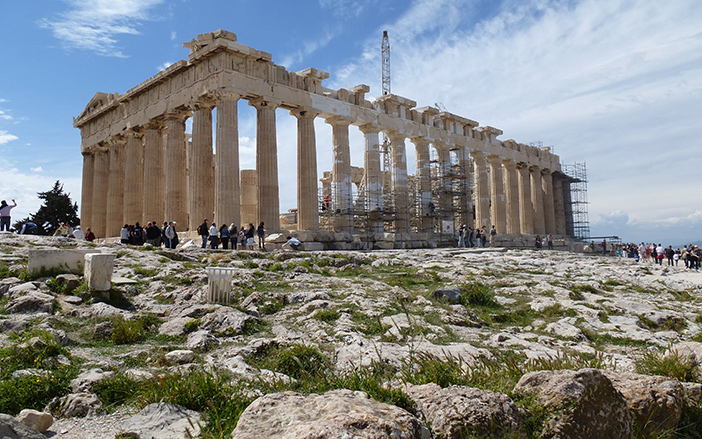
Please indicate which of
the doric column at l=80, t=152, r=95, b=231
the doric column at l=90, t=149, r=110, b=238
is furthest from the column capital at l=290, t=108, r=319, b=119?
the doric column at l=80, t=152, r=95, b=231

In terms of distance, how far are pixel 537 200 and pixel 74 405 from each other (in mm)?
41644

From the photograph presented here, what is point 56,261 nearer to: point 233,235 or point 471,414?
point 471,414

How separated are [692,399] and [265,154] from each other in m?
21.7

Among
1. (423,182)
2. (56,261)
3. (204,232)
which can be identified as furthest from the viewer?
(423,182)

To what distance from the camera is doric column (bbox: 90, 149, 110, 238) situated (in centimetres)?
3244

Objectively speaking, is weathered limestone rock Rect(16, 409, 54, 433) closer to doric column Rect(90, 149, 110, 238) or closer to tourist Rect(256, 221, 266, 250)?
tourist Rect(256, 221, 266, 250)

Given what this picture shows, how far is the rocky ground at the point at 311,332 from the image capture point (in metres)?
4.66

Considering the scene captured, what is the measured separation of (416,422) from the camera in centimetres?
349

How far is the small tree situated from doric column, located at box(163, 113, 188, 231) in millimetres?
18559

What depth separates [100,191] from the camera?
107 feet

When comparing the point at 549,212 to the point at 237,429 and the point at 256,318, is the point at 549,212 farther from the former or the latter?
the point at 237,429

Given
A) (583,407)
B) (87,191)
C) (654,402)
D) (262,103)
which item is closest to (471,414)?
(583,407)

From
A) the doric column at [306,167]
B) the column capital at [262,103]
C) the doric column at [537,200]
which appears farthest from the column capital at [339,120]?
the doric column at [537,200]

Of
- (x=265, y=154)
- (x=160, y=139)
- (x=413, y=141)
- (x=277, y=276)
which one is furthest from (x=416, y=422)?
(x=413, y=141)
